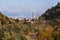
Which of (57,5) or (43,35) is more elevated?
(57,5)

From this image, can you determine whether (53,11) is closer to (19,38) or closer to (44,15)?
(44,15)

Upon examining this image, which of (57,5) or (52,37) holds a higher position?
(57,5)

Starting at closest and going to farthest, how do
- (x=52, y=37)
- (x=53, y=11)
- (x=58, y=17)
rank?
(x=52, y=37), (x=58, y=17), (x=53, y=11)

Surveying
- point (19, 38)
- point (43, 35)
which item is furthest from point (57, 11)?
point (19, 38)

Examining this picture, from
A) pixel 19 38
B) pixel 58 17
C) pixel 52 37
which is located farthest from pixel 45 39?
pixel 58 17

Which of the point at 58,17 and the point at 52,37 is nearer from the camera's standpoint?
the point at 52,37

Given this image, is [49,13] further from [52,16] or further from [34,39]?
[34,39]

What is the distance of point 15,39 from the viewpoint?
1978 cm

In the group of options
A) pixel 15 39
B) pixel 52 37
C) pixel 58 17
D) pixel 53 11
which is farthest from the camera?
pixel 53 11

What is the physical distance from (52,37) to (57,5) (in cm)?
2876

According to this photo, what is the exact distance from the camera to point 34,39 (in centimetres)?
2575

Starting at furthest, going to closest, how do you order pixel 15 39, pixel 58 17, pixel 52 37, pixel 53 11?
pixel 53 11 → pixel 58 17 → pixel 52 37 → pixel 15 39

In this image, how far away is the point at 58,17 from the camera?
47.2 metres

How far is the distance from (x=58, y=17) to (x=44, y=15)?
650 centimetres
